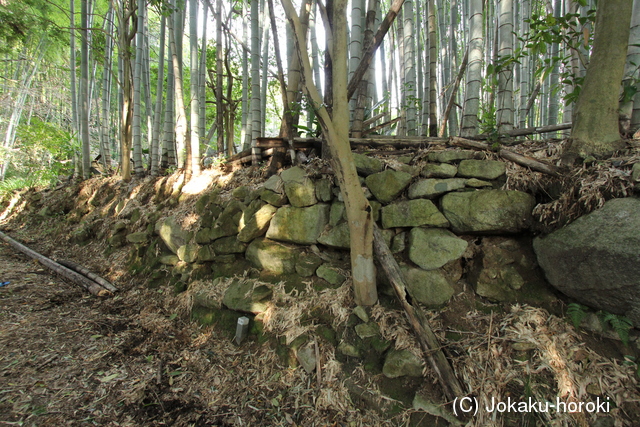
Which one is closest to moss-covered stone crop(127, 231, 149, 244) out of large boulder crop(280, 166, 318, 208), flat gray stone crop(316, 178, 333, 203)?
large boulder crop(280, 166, 318, 208)

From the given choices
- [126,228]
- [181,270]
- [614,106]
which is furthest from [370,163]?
[126,228]

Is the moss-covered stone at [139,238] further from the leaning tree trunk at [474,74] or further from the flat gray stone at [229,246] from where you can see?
the leaning tree trunk at [474,74]

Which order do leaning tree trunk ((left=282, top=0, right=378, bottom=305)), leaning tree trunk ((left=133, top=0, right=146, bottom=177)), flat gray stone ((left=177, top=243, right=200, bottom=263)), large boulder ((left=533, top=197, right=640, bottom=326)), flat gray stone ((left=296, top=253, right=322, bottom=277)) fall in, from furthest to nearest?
leaning tree trunk ((left=133, top=0, right=146, bottom=177)) < flat gray stone ((left=177, top=243, right=200, bottom=263)) < flat gray stone ((left=296, top=253, right=322, bottom=277)) < leaning tree trunk ((left=282, top=0, right=378, bottom=305)) < large boulder ((left=533, top=197, right=640, bottom=326))

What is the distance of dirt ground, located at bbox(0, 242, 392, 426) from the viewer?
1.83 meters

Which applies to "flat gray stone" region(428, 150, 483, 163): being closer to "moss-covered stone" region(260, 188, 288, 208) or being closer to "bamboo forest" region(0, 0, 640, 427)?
"bamboo forest" region(0, 0, 640, 427)

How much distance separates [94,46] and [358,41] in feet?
23.9

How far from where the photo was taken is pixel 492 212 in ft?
7.03

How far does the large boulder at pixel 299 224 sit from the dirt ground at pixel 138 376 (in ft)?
3.35

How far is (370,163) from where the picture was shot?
8.83ft

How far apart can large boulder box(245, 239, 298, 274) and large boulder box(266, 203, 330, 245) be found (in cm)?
10

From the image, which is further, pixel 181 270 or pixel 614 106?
pixel 181 270

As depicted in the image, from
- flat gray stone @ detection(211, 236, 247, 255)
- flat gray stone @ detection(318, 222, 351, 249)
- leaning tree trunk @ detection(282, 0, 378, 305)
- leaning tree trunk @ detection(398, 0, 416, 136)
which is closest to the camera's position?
leaning tree trunk @ detection(282, 0, 378, 305)

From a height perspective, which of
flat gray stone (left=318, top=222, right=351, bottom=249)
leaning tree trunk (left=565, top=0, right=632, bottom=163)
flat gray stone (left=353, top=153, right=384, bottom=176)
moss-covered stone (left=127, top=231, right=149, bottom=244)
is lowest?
moss-covered stone (left=127, top=231, right=149, bottom=244)

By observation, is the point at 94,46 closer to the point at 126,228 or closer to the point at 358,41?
the point at 126,228
